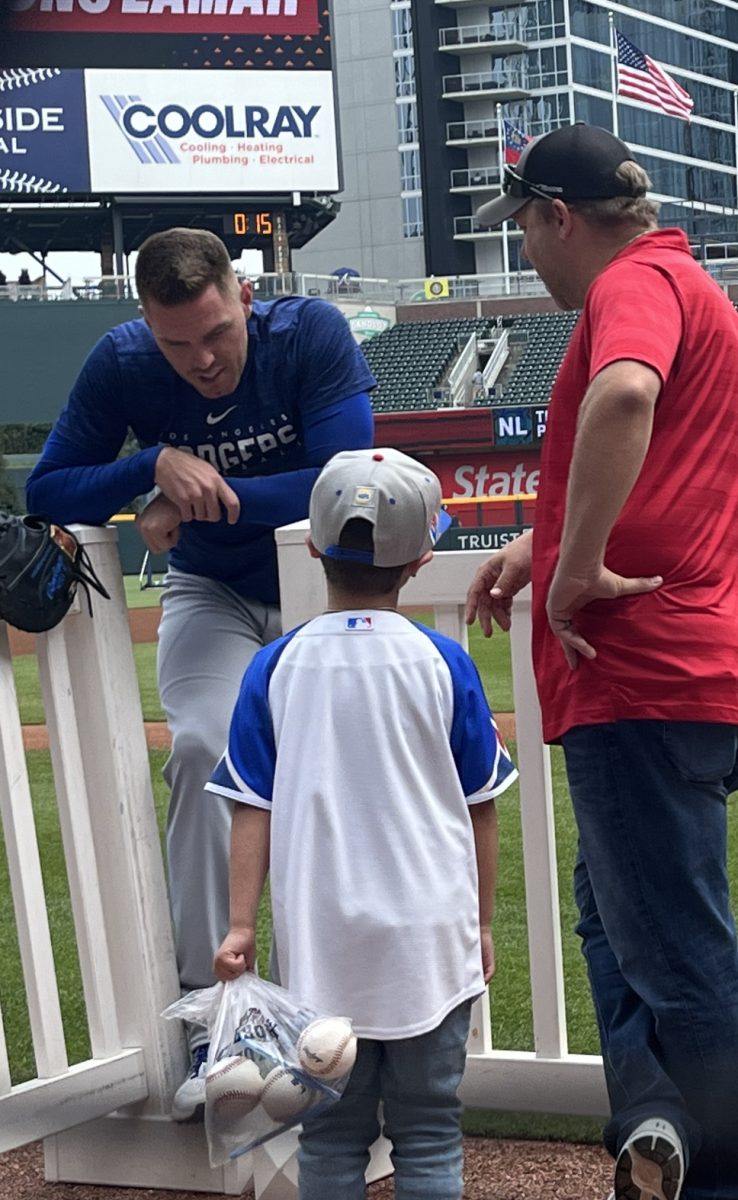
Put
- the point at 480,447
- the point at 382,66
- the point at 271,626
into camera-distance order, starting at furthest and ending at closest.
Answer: the point at 382,66, the point at 480,447, the point at 271,626

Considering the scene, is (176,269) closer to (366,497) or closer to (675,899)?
(366,497)

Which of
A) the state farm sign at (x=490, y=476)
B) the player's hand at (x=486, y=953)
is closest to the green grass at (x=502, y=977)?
the player's hand at (x=486, y=953)

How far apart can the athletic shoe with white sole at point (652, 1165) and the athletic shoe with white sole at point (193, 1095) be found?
2.88ft

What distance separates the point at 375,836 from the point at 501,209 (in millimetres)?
1084

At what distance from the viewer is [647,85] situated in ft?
148

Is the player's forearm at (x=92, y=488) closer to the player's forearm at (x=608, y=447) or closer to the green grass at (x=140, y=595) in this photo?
the player's forearm at (x=608, y=447)

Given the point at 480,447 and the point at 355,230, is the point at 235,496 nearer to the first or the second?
the point at 480,447

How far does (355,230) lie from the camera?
84.6 metres

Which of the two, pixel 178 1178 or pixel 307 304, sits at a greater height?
pixel 307 304

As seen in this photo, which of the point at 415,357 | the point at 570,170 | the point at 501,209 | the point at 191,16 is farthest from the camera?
the point at 415,357

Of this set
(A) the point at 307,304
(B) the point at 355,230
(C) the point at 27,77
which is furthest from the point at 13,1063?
(B) the point at 355,230

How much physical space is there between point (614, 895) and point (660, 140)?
87.2m

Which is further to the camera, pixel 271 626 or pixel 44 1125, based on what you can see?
pixel 271 626

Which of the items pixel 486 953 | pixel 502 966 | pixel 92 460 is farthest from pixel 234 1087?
pixel 502 966
